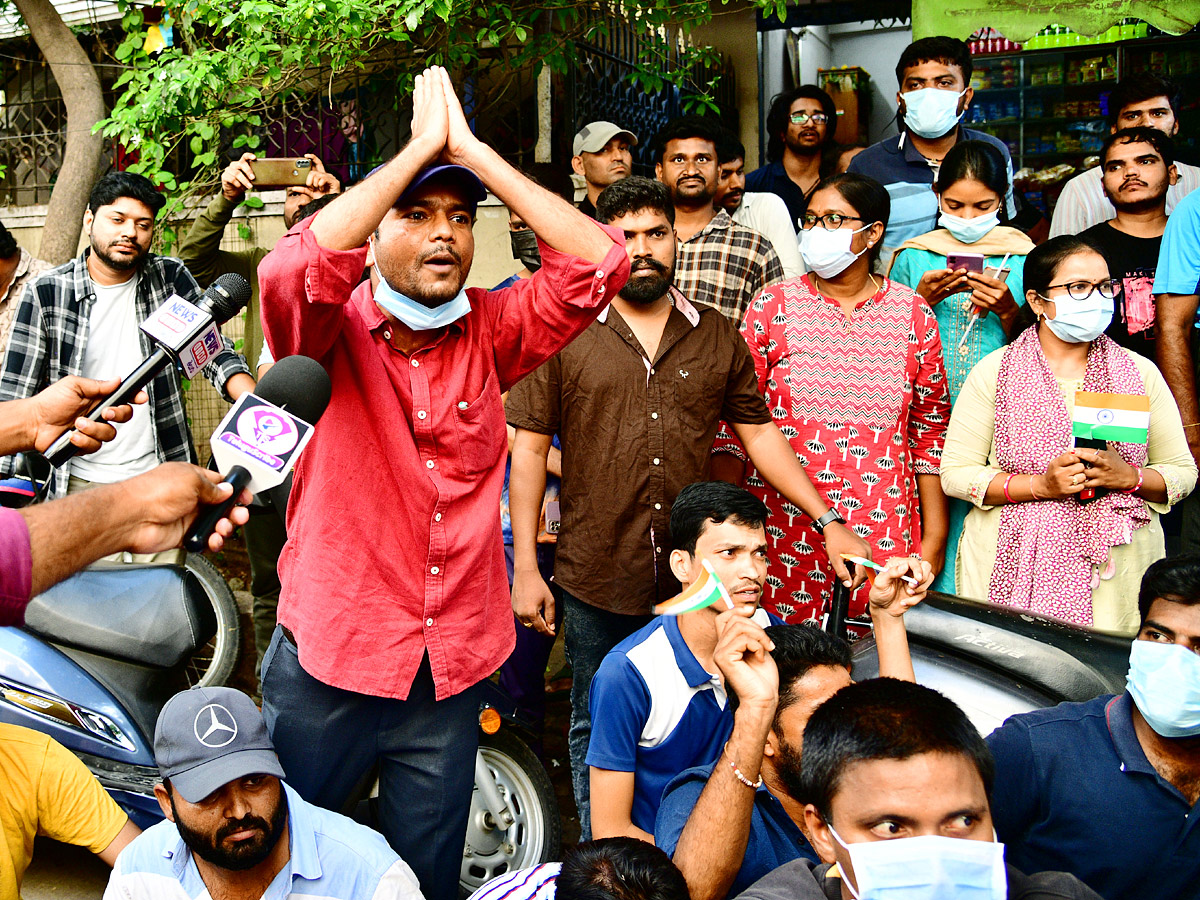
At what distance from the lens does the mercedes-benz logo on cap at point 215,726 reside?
3014 millimetres

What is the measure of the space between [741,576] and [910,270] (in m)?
2.06

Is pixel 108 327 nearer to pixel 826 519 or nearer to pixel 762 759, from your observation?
pixel 826 519

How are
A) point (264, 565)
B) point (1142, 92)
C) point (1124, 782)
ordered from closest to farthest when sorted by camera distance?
point (1124, 782) → point (1142, 92) → point (264, 565)

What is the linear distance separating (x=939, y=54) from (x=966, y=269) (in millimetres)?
1397

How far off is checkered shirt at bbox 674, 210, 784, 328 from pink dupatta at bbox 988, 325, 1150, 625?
3.85 feet

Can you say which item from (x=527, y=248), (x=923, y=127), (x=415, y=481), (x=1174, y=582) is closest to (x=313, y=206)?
(x=527, y=248)

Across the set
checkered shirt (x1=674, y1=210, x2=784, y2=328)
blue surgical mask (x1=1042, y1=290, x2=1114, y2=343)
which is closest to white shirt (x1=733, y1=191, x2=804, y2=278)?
checkered shirt (x1=674, y1=210, x2=784, y2=328)

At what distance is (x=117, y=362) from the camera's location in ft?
15.9

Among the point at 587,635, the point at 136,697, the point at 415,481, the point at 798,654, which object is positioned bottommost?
the point at 136,697

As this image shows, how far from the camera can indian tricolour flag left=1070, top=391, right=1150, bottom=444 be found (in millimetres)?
3938

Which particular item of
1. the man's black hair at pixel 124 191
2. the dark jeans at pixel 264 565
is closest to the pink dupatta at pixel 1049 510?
the dark jeans at pixel 264 565

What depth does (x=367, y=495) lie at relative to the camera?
2.83 m

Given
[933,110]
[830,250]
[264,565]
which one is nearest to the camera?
[830,250]

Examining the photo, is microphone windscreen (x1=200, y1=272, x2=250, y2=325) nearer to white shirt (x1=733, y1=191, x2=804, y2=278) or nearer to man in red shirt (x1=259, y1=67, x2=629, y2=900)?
man in red shirt (x1=259, y1=67, x2=629, y2=900)
